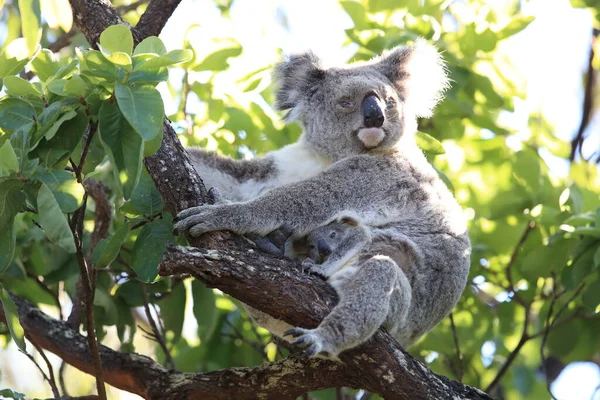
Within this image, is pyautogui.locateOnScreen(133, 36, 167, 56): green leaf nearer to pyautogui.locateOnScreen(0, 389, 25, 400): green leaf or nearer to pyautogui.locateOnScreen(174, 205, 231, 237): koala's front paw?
pyautogui.locateOnScreen(174, 205, 231, 237): koala's front paw

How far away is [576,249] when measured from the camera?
4.48 meters

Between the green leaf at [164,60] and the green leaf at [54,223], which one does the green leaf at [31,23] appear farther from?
the green leaf at [54,223]

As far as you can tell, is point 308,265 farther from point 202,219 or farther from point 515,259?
point 515,259

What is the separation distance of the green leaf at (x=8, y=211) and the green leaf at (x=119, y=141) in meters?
0.34

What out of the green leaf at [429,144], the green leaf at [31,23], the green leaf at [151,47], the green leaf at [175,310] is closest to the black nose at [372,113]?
the green leaf at [429,144]

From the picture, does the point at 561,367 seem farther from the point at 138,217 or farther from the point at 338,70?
the point at 138,217

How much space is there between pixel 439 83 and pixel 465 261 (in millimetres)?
1314

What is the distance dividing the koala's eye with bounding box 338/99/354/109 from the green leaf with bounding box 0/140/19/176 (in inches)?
96.0

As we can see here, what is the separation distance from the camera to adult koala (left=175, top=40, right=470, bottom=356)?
3846 millimetres

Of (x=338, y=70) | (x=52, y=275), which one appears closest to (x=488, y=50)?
(x=338, y=70)

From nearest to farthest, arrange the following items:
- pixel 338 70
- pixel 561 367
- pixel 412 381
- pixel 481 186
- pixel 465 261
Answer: pixel 412 381, pixel 465 261, pixel 338 70, pixel 481 186, pixel 561 367

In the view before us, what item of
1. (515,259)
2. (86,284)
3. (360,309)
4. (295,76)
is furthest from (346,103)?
(86,284)

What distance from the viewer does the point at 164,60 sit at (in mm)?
2760

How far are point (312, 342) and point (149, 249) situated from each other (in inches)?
32.2
